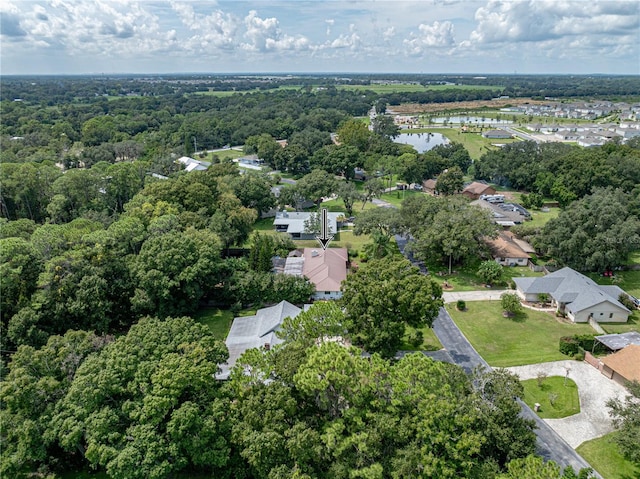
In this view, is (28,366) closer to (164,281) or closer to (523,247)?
(164,281)

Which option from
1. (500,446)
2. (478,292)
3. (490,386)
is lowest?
(478,292)

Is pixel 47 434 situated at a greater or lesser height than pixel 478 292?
greater

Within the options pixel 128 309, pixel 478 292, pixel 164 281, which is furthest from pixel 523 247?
pixel 128 309

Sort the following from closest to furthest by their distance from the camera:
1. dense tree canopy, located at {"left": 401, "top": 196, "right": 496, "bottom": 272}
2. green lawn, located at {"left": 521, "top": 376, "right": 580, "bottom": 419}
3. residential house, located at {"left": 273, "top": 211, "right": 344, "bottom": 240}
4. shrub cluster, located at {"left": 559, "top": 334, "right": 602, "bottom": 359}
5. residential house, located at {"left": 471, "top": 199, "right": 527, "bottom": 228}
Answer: green lawn, located at {"left": 521, "top": 376, "right": 580, "bottom": 419} → shrub cluster, located at {"left": 559, "top": 334, "right": 602, "bottom": 359} → dense tree canopy, located at {"left": 401, "top": 196, "right": 496, "bottom": 272} → residential house, located at {"left": 273, "top": 211, "right": 344, "bottom": 240} → residential house, located at {"left": 471, "top": 199, "right": 527, "bottom": 228}

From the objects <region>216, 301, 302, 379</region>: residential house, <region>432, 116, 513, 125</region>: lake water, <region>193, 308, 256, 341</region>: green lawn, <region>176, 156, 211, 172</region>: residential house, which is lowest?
<region>193, 308, 256, 341</region>: green lawn

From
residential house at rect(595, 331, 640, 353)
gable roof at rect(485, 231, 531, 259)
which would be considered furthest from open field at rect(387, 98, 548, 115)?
residential house at rect(595, 331, 640, 353)

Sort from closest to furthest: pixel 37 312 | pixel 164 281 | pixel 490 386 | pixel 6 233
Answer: pixel 490 386 < pixel 37 312 < pixel 164 281 < pixel 6 233

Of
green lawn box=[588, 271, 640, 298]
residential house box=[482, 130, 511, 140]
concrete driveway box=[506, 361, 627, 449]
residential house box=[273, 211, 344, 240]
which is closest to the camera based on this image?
concrete driveway box=[506, 361, 627, 449]

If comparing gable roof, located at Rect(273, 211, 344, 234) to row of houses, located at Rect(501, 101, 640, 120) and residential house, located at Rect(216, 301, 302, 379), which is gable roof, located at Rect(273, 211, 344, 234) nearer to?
residential house, located at Rect(216, 301, 302, 379)
